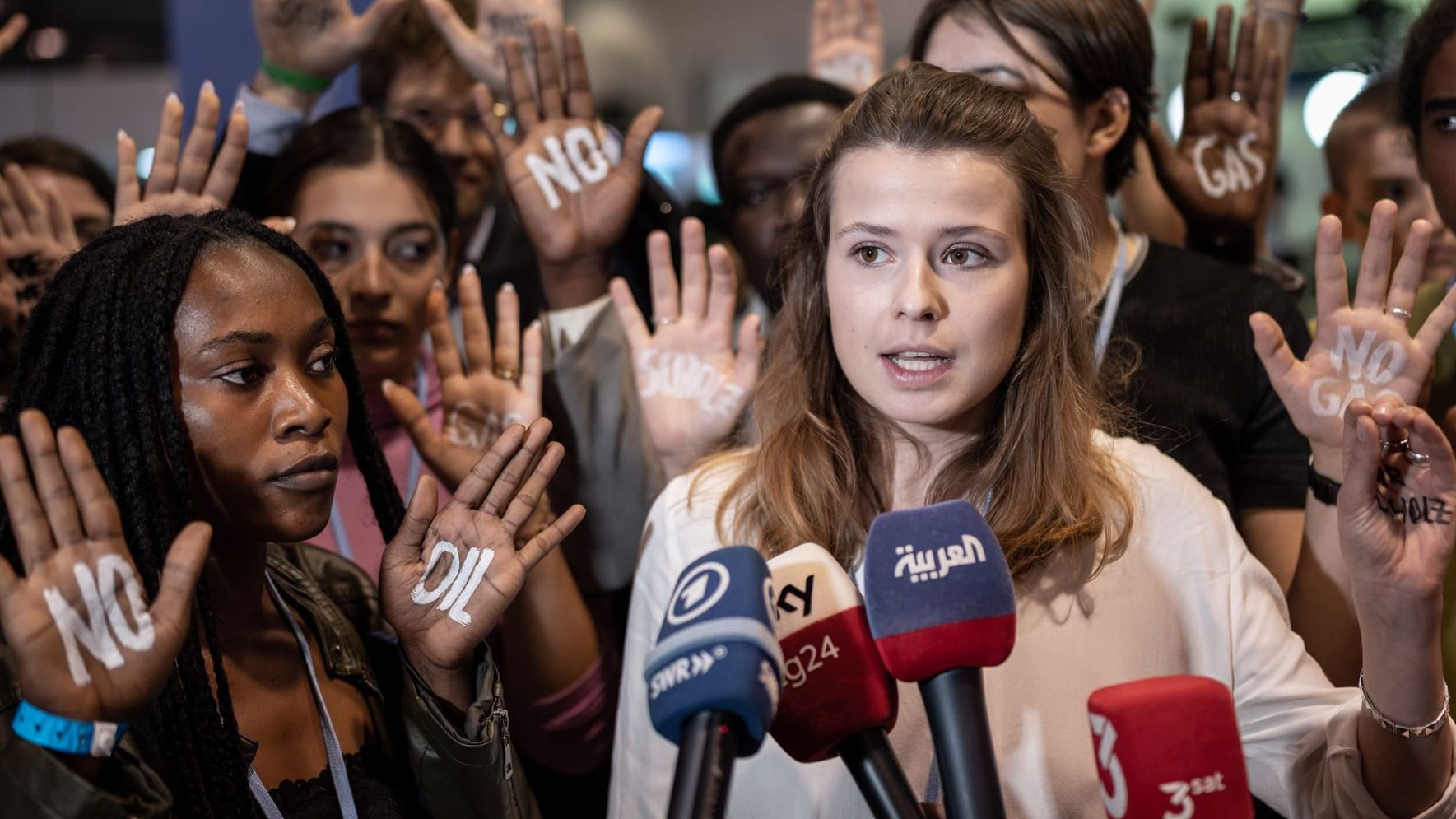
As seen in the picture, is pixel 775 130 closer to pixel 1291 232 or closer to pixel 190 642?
pixel 190 642

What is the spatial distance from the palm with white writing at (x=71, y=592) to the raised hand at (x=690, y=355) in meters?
1.24

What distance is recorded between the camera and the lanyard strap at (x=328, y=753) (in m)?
1.51

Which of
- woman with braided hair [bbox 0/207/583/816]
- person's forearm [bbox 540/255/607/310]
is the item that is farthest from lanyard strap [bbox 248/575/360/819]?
person's forearm [bbox 540/255/607/310]

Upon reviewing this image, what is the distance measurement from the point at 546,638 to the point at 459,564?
1.98 feet

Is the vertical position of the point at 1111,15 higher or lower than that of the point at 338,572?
higher

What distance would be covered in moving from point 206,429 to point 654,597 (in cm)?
62

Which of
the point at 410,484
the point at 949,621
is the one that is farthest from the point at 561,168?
the point at 949,621

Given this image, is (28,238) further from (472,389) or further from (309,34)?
(472,389)

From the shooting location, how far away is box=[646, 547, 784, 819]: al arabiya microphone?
1.06 metres

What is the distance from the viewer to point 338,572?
1.93 metres

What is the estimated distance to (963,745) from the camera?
116 cm

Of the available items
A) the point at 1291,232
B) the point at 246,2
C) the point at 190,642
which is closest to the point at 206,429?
the point at 190,642

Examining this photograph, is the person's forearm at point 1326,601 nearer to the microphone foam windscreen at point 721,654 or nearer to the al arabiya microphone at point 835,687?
the al arabiya microphone at point 835,687

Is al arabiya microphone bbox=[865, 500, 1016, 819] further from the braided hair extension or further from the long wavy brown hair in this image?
the braided hair extension
